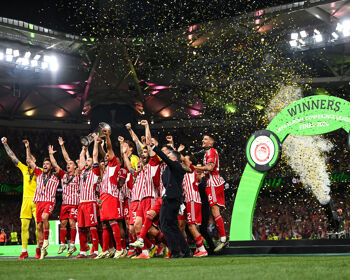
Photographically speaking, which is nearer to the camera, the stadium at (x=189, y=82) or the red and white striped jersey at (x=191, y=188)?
the red and white striped jersey at (x=191, y=188)

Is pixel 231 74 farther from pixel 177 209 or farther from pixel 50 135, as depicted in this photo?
pixel 177 209

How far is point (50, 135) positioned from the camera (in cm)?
3628

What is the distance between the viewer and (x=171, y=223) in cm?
835

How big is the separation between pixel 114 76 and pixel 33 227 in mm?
11090

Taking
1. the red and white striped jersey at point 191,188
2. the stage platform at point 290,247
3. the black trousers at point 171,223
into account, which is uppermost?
the red and white striped jersey at point 191,188

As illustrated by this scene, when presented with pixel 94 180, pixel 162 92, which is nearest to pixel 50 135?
pixel 162 92

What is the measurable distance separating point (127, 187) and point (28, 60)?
56.5 feet

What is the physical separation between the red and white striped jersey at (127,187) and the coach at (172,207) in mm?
2463

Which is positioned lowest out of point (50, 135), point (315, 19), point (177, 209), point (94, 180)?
point (177, 209)

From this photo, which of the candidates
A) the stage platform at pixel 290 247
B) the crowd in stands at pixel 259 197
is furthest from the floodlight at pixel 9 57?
the stage platform at pixel 290 247

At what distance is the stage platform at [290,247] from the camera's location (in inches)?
348

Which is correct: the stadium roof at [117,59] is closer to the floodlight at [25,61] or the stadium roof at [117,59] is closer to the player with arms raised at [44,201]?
the floodlight at [25,61]

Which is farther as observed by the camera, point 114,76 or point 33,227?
point 33,227

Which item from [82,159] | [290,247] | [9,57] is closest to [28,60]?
[9,57]
